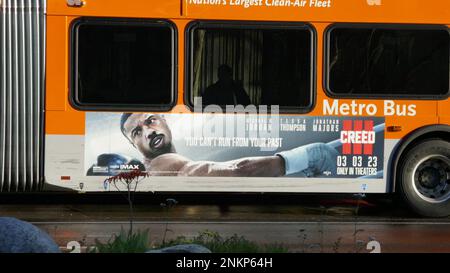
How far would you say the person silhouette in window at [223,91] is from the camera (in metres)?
9.48

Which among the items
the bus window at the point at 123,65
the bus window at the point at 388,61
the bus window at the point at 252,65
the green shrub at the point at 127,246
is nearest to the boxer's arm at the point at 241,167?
the bus window at the point at 252,65

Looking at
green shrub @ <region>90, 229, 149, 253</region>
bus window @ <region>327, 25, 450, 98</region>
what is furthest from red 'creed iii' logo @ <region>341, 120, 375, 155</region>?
green shrub @ <region>90, 229, 149, 253</region>

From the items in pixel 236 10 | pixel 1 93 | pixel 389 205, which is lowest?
pixel 389 205

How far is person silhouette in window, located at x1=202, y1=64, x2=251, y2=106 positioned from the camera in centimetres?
948

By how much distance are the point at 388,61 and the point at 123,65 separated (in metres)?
3.50

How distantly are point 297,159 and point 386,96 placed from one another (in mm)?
1442

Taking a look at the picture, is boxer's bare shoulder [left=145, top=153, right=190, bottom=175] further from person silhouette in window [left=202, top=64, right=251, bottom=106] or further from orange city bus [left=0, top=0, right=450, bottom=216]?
person silhouette in window [left=202, top=64, right=251, bottom=106]

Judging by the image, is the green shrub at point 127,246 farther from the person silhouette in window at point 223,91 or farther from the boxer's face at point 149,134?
the person silhouette in window at point 223,91

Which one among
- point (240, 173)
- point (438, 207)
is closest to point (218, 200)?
point (240, 173)

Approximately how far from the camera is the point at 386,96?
961cm

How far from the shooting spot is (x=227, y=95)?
9.51m

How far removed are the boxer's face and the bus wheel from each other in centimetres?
314

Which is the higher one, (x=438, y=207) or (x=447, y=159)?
(x=447, y=159)
